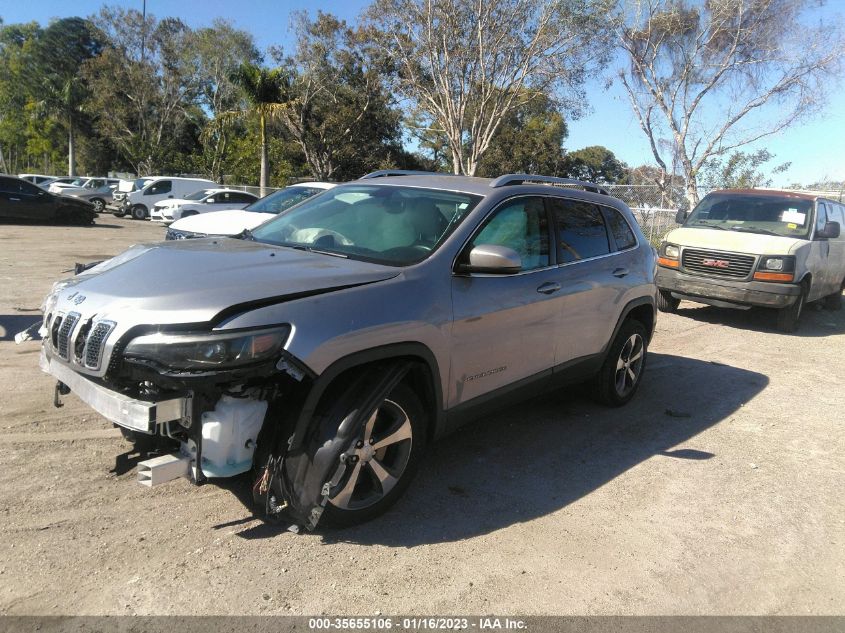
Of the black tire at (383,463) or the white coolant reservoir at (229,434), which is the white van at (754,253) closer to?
the black tire at (383,463)

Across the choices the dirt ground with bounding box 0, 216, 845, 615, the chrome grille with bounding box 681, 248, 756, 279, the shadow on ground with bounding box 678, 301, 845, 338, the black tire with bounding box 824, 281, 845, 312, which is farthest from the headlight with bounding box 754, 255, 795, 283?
the dirt ground with bounding box 0, 216, 845, 615

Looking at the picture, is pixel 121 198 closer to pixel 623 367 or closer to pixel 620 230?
pixel 620 230

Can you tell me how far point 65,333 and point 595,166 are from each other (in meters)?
58.5

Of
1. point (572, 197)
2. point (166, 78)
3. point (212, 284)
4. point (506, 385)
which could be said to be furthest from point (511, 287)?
point (166, 78)

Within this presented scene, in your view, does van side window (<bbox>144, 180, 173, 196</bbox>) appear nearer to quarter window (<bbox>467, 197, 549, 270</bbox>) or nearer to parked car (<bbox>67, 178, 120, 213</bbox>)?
parked car (<bbox>67, 178, 120, 213</bbox>)

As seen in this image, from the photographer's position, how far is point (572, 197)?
4.92 meters

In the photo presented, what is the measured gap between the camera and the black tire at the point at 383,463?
3158 mm

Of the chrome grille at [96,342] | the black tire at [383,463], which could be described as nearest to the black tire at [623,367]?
the black tire at [383,463]

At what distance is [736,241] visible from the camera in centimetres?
971

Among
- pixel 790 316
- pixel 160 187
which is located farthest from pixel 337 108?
pixel 790 316

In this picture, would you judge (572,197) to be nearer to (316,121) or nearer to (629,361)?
(629,361)

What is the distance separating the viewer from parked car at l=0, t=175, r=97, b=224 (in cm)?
1955

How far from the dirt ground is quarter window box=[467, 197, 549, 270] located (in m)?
1.39

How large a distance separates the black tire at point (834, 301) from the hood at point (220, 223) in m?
10.3
